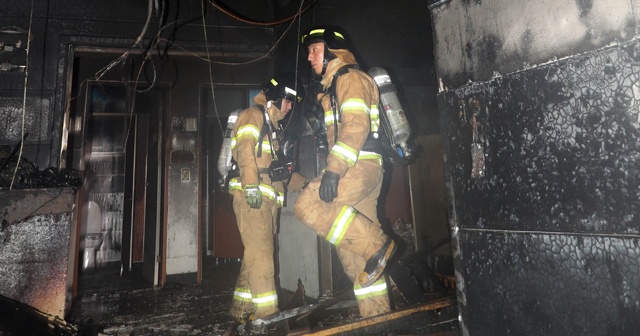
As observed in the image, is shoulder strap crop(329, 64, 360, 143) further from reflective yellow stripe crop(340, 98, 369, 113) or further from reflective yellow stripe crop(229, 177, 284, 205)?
reflective yellow stripe crop(229, 177, 284, 205)

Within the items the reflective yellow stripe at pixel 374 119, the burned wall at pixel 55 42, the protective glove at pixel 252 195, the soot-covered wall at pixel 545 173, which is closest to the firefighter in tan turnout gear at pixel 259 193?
the protective glove at pixel 252 195

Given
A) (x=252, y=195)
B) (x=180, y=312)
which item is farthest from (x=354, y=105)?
(x=180, y=312)

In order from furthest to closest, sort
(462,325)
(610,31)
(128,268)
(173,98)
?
1. (128,268)
2. (173,98)
3. (462,325)
4. (610,31)

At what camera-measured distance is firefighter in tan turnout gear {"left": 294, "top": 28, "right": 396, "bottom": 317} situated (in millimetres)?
2523

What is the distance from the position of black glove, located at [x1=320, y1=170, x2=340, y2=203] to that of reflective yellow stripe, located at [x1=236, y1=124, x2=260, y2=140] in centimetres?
117

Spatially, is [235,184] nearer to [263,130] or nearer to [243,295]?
[263,130]

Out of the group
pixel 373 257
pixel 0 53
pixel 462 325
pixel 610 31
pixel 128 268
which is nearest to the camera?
pixel 610 31

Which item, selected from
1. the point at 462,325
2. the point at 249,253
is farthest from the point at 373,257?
the point at 249,253

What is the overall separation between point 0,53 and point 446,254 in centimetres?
594

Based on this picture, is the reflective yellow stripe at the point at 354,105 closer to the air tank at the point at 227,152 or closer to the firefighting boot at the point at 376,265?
the firefighting boot at the point at 376,265

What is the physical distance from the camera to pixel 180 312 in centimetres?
354

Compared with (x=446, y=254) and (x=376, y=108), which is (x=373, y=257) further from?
(x=446, y=254)

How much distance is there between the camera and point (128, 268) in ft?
20.0

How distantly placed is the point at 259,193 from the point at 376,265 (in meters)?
1.33
